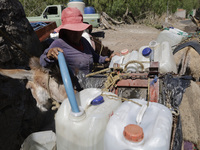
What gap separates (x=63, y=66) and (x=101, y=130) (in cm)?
51

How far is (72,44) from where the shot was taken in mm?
1946

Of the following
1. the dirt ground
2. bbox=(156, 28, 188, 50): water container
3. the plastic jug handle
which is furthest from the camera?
the dirt ground

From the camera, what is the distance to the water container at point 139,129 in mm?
777

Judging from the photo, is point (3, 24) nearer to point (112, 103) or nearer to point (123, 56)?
point (123, 56)

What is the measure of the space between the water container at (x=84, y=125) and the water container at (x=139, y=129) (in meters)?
0.08

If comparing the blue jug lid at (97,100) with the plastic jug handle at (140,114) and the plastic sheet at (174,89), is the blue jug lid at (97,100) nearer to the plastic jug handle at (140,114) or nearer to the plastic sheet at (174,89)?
the plastic jug handle at (140,114)

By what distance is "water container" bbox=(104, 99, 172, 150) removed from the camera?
777 mm

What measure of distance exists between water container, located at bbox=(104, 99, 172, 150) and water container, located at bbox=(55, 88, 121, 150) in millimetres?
76

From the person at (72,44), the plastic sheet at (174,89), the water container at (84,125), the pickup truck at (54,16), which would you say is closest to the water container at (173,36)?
the person at (72,44)

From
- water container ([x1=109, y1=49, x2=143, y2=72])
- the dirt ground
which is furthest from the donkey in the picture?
the dirt ground

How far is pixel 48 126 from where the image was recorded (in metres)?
3.03

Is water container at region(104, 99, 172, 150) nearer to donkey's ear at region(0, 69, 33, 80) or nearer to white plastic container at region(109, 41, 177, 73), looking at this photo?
white plastic container at region(109, 41, 177, 73)

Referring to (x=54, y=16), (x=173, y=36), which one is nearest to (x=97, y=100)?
(x=173, y=36)

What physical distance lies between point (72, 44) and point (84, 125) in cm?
128
